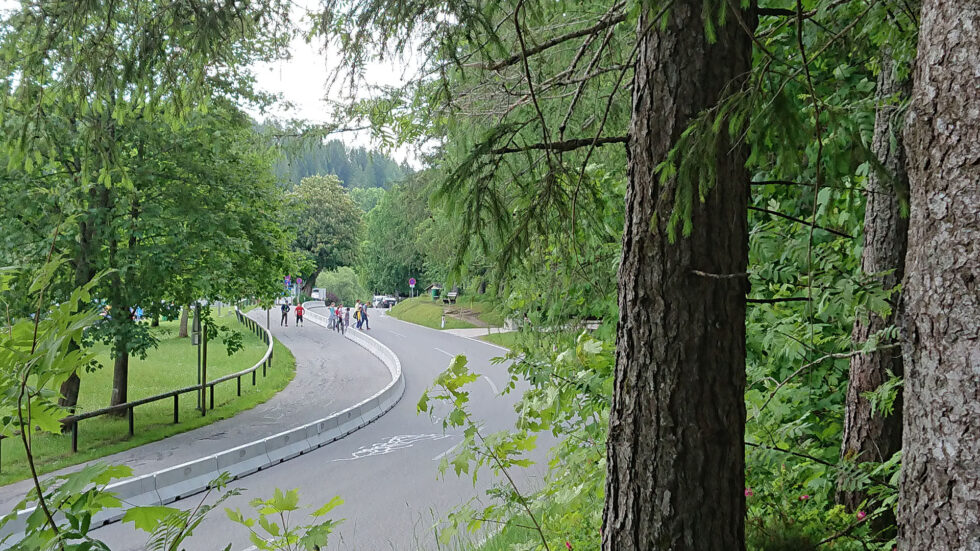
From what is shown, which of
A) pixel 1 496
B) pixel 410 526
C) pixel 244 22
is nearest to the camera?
pixel 244 22

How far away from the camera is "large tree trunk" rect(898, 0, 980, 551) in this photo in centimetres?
159

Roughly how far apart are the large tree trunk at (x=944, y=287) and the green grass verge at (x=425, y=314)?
135ft

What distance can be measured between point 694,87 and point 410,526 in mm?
7576

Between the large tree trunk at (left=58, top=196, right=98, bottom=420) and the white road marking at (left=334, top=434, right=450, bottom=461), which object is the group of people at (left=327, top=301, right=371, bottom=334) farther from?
the large tree trunk at (left=58, top=196, right=98, bottom=420)

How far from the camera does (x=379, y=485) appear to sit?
10.4m

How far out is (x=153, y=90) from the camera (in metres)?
3.91

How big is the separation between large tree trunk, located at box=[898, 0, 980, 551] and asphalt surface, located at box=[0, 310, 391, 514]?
3.71 metres

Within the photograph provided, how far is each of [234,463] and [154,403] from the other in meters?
7.46

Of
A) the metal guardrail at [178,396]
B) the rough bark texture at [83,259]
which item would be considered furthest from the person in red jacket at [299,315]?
the rough bark texture at [83,259]

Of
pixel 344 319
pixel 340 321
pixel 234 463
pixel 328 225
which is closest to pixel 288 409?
pixel 234 463

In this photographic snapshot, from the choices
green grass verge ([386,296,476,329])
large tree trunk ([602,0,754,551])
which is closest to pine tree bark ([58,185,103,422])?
large tree trunk ([602,0,754,551])

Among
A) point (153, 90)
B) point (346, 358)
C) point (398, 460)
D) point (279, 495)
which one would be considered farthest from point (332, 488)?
point (346, 358)

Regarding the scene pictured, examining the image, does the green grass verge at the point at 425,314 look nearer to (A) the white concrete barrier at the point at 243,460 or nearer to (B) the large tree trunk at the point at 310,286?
(B) the large tree trunk at the point at 310,286

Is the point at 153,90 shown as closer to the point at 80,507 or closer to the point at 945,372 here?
the point at 80,507
